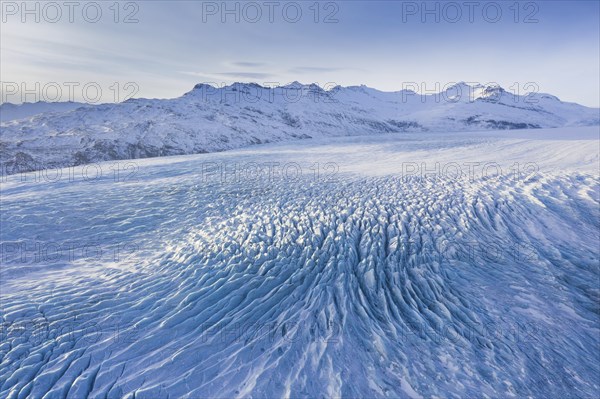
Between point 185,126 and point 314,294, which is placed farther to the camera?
point 185,126

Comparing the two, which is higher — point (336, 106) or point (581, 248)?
point (336, 106)

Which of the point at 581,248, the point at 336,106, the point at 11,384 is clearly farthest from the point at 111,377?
the point at 336,106

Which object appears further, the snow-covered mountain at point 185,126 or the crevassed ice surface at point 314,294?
the snow-covered mountain at point 185,126

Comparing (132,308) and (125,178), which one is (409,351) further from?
(125,178)

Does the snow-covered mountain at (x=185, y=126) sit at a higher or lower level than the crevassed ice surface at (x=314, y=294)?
higher

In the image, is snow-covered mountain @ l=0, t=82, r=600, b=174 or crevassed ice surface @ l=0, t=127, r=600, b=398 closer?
crevassed ice surface @ l=0, t=127, r=600, b=398

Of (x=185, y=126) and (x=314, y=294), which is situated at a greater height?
(x=185, y=126)

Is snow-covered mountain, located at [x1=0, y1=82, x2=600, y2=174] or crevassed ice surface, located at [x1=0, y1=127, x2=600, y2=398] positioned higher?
snow-covered mountain, located at [x1=0, y1=82, x2=600, y2=174]

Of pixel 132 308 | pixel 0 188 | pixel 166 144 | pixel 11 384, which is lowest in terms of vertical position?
pixel 11 384
